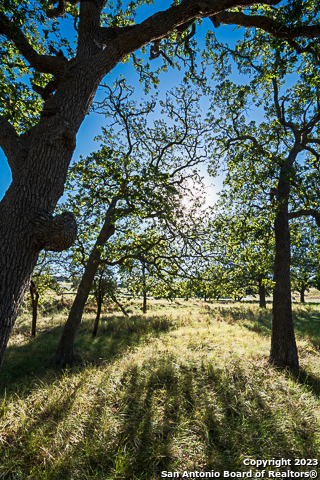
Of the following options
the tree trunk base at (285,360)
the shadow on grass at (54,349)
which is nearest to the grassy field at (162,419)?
the tree trunk base at (285,360)

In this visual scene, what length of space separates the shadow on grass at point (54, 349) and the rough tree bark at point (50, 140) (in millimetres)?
5346

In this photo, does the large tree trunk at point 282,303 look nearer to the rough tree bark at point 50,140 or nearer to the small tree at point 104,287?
the rough tree bark at point 50,140

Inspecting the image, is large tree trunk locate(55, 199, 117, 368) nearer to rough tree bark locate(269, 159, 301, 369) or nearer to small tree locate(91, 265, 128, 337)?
small tree locate(91, 265, 128, 337)

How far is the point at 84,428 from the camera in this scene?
3.39 meters

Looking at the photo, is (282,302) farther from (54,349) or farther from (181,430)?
(54,349)

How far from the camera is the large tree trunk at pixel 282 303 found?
641 cm

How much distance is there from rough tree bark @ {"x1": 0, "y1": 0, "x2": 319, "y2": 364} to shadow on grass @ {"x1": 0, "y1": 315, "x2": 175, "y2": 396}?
210 inches

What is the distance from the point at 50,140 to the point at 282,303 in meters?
8.19

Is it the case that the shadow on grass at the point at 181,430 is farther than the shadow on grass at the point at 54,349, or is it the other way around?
the shadow on grass at the point at 54,349

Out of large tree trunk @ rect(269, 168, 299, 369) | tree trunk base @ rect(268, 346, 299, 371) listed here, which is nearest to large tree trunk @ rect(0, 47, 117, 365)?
large tree trunk @ rect(269, 168, 299, 369)

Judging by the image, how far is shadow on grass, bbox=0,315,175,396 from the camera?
279 inches

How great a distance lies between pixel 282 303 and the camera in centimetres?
674

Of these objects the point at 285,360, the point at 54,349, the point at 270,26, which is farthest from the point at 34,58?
the point at 54,349

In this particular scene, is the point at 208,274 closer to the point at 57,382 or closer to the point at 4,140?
the point at 57,382
